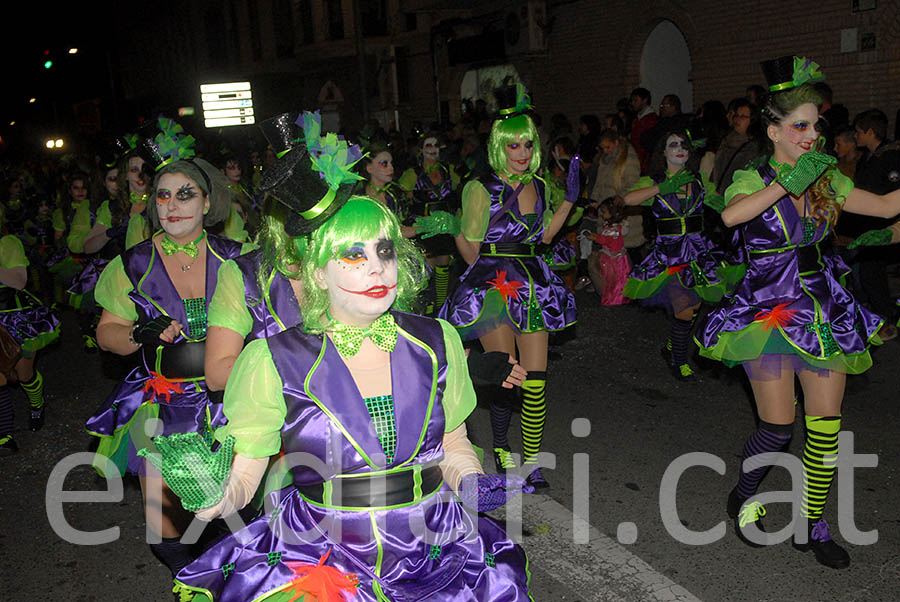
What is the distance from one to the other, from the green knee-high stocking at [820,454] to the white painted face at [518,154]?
7.56 ft

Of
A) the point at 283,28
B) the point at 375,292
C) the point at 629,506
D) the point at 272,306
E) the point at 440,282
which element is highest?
the point at 283,28

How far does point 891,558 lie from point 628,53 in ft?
44.5

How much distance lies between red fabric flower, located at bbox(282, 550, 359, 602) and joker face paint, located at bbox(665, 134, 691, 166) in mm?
5708

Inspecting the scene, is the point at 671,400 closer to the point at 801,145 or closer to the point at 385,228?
the point at 801,145

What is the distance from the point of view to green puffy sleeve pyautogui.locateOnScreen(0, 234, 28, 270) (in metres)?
6.30

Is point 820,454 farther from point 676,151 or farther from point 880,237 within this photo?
point 676,151

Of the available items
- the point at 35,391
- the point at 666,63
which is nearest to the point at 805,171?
the point at 35,391

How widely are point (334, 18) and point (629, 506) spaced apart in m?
30.6

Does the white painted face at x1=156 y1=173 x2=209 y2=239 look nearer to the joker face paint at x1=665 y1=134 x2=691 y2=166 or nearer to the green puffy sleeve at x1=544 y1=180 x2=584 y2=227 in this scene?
the green puffy sleeve at x1=544 y1=180 x2=584 y2=227

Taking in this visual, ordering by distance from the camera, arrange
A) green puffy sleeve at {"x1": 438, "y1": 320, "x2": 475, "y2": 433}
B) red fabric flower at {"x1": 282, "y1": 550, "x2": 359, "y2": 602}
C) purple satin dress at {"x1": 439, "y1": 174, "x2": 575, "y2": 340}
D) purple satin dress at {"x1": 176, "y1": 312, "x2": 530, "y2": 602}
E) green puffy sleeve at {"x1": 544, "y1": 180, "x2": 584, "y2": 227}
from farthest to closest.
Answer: green puffy sleeve at {"x1": 544, "y1": 180, "x2": 584, "y2": 227} → purple satin dress at {"x1": 439, "y1": 174, "x2": 575, "y2": 340} → green puffy sleeve at {"x1": 438, "y1": 320, "x2": 475, "y2": 433} → purple satin dress at {"x1": 176, "y1": 312, "x2": 530, "y2": 602} → red fabric flower at {"x1": 282, "y1": 550, "x2": 359, "y2": 602}

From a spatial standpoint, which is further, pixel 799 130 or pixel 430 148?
pixel 430 148

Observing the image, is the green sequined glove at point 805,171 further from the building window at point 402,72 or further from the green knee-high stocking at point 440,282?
the building window at point 402,72

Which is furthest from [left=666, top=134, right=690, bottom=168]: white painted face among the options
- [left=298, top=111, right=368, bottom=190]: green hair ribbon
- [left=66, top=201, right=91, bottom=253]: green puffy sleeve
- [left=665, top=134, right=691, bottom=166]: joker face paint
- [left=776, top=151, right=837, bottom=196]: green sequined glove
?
[left=66, top=201, right=91, bottom=253]: green puffy sleeve

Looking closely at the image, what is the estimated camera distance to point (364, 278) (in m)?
2.52
